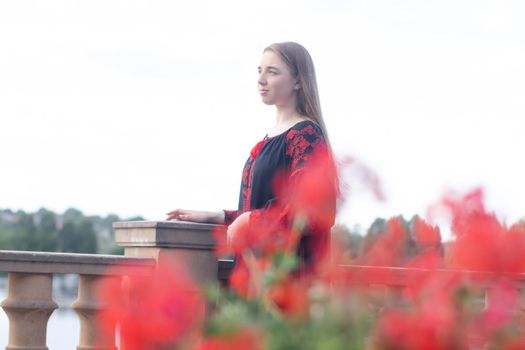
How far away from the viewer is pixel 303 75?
407cm

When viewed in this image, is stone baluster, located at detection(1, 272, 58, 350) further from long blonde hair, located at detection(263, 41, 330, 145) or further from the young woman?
long blonde hair, located at detection(263, 41, 330, 145)

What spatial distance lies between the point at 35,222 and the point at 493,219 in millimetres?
110896

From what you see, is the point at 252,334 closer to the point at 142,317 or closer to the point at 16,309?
the point at 142,317

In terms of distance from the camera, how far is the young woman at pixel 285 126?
395cm

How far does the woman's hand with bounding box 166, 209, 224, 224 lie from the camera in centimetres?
461

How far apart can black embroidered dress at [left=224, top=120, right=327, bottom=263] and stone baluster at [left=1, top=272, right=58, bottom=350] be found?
4.47ft

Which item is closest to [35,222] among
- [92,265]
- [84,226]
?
[84,226]

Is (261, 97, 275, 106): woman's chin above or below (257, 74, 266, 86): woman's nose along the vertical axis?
below

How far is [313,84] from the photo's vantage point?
4113 millimetres

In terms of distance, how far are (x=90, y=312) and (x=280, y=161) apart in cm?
166

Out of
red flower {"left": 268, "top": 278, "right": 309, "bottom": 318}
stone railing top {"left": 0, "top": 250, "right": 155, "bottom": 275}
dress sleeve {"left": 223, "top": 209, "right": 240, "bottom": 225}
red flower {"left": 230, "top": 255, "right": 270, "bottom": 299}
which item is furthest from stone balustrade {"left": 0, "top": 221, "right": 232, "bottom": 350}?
red flower {"left": 268, "top": 278, "right": 309, "bottom": 318}

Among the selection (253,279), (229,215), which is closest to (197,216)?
(229,215)

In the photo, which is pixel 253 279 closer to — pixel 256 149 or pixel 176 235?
pixel 256 149

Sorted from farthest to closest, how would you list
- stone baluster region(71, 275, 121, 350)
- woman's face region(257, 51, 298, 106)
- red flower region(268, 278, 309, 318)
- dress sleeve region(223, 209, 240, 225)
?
stone baluster region(71, 275, 121, 350) → dress sleeve region(223, 209, 240, 225) → woman's face region(257, 51, 298, 106) → red flower region(268, 278, 309, 318)
